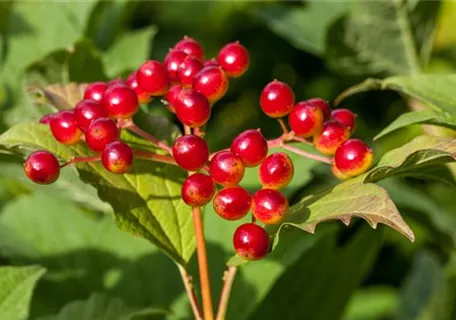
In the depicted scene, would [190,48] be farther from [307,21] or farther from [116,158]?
[307,21]

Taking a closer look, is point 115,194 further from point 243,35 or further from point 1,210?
point 243,35

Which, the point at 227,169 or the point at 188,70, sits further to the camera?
the point at 188,70

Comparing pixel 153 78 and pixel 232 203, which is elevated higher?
pixel 153 78

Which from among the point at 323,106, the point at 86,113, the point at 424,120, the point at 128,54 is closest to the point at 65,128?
the point at 86,113

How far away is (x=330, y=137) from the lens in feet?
4.23

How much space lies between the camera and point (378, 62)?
6.75ft

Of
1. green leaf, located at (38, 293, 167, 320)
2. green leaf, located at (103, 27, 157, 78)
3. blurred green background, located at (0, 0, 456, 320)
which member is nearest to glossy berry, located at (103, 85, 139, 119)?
blurred green background, located at (0, 0, 456, 320)

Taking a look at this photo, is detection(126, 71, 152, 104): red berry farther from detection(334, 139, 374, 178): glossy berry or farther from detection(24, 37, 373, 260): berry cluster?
detection(334, 139, 374, 178): glossy berry

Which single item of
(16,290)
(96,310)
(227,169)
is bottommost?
(96,310)

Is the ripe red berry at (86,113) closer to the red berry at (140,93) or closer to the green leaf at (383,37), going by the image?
the red berry at (140,93)

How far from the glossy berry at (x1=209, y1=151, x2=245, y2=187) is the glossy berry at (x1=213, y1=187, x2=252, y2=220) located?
0.04ft

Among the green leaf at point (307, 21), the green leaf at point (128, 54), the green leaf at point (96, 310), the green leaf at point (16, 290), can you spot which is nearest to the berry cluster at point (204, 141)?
the green leaf at point (16, 290)

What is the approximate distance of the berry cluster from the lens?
1181 mm

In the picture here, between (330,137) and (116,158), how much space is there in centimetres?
31
